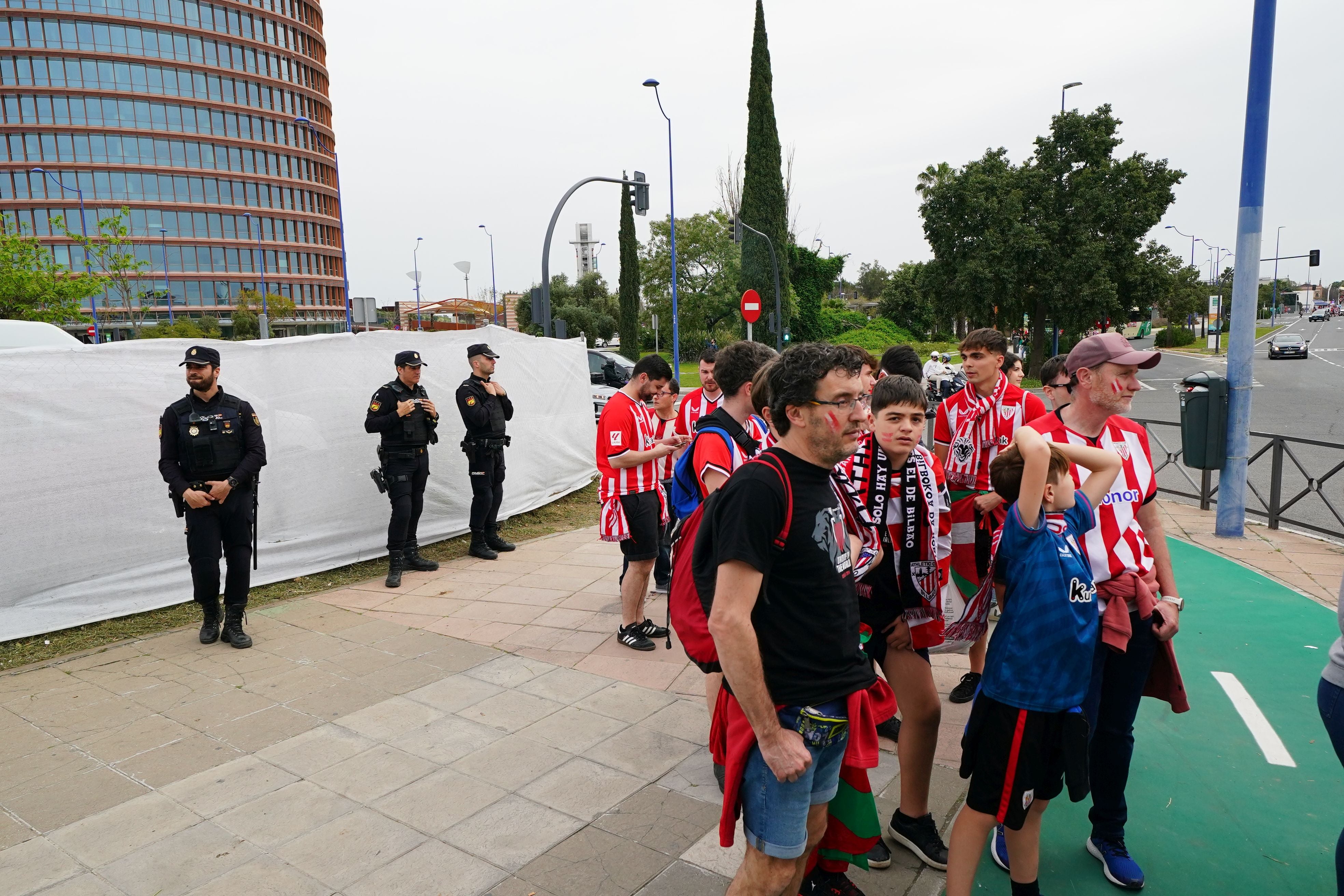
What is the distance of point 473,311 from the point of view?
92875 millimetres

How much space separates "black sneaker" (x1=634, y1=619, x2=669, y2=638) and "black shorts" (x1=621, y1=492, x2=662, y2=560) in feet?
1.39

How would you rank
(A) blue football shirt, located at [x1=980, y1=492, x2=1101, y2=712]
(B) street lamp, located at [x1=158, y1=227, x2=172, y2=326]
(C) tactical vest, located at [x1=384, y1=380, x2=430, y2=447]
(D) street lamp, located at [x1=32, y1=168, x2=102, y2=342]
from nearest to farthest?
1. (A) blue football shirt, located at [x1=980, y1=492, x2=1101, y2=712]
2. (C) tactical vest, located at [x1=384, y1=380, x2=430, y2=447]
3. (D) street lamp, located at [x1=32, y1=168, x2=102, y2=342]
4. (B) street lamp, located at [x1=158, y1=227, x2=172, y2=326]

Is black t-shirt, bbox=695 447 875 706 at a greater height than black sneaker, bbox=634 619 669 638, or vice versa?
black t-shirt, bbox=695 447 875 706

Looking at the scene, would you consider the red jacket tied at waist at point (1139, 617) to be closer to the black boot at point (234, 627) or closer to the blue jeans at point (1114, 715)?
the blue jeans at point (1114, 715)

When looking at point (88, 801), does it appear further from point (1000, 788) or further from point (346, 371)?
point (346, 371)

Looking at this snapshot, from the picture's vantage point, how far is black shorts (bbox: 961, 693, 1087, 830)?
2371 millimetres

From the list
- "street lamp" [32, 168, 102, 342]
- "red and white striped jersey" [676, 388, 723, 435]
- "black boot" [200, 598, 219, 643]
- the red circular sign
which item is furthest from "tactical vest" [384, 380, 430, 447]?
"street lamp" [32, 168, 102, 342]

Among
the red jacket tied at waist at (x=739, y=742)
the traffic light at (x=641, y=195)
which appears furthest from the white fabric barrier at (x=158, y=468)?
the traffic light at (x=641, y=195)

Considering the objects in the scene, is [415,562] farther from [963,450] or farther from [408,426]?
[963,450]

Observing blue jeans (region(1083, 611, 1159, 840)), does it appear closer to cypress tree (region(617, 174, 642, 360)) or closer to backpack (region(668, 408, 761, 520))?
backpack (region(668, 408, 761, 520))

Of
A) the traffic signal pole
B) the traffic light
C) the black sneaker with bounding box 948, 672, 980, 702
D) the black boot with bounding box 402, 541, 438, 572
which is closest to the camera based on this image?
the black sneaker with bounding box 948, 672, 980, 702

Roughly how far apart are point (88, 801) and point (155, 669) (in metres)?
1.65

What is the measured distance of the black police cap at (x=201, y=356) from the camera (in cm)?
523

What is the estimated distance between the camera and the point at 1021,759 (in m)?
2.37
